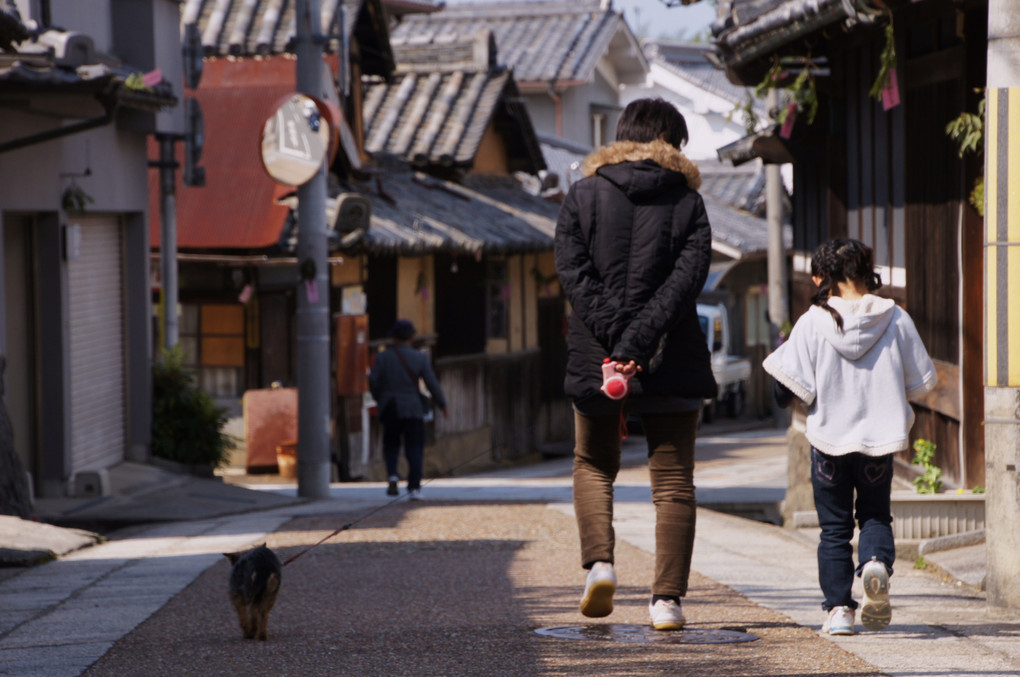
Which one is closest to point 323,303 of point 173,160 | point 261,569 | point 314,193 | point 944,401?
point 314,193

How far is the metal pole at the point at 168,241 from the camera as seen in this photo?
15.1m

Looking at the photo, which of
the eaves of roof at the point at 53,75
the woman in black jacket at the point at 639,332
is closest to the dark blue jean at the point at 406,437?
the eaves of roof at the point at 53,75

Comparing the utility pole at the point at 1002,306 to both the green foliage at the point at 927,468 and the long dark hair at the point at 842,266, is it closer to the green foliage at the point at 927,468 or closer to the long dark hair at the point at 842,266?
the long dark hair at the point at 842,266

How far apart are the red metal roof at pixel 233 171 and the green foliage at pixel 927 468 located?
925 cm

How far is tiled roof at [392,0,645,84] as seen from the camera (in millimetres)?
34438

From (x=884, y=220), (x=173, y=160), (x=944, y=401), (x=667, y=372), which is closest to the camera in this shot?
(x=667, y=372)

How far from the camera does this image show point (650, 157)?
518cm

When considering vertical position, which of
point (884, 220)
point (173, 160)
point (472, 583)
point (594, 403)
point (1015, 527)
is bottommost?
point (472, 583)

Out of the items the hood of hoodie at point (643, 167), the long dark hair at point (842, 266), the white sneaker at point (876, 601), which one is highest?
the hood of hoodie at point (643, 167)

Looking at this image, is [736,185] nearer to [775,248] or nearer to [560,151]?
[560,151]

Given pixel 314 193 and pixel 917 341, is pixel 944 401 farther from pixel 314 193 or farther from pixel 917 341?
pixel 314 193

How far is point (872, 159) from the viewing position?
405 inches

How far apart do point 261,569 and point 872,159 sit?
649cm

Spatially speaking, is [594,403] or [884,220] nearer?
[594,403]
